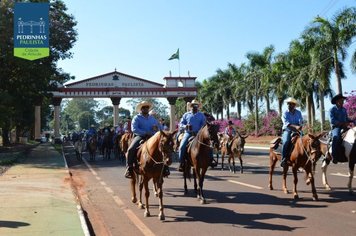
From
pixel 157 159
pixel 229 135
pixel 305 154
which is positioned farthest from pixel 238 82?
pixel 157 159

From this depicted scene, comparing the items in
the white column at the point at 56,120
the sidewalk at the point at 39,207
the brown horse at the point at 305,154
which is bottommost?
the sidewalk at the point at 39,207

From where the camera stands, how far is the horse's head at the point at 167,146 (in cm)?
911

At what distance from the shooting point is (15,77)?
34.1 meters

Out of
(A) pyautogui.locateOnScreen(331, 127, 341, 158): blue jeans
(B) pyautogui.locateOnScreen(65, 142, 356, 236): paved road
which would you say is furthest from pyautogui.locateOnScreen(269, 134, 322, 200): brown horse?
(A) pyautogui.locateOnScreen(331, 127, 341, 158): blue jeans

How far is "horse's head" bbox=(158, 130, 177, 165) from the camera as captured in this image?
359 inches

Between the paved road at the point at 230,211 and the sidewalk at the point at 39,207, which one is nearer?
the paved road at the point at 230,211

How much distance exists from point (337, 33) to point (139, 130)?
28.7 metres

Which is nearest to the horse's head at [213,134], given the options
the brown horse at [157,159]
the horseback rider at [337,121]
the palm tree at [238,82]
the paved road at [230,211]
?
the paved road at [230,211]

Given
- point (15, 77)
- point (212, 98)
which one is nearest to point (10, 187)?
point (15, 77)

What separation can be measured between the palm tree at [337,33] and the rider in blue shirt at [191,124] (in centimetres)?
2581

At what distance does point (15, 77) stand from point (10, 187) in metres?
21.7

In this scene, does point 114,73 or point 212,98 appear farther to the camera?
point 212,98

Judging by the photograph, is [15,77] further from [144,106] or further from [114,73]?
[144,106]

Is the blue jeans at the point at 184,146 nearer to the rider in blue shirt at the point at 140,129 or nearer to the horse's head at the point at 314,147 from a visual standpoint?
the rider in blue shirt at the point at 140,129
